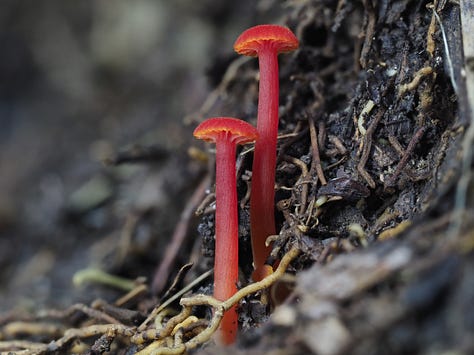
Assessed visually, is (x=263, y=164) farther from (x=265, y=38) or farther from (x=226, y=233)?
(x=265, y=38)

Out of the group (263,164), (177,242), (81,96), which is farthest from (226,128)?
(81,96)

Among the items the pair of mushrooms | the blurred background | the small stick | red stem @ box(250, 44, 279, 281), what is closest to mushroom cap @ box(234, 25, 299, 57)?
the pair of mushrooms

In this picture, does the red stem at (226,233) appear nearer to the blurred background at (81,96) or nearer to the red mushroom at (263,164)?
the red mushroom at (263,164)

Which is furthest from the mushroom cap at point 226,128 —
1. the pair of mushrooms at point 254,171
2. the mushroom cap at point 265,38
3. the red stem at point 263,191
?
the mushroom cap at point 265,38

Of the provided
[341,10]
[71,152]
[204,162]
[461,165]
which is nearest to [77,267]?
[204,162]

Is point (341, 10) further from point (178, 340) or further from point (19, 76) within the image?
point (19, 76)

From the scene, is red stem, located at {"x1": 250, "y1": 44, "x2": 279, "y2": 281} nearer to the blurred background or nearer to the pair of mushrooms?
the pair of mushrooms

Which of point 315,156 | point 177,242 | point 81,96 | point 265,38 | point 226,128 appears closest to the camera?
point 226,128
